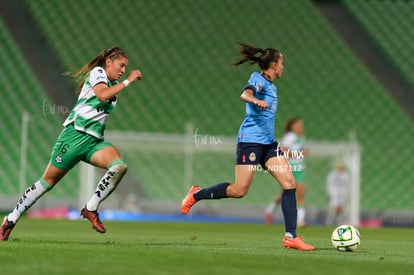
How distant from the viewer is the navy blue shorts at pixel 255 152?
853 cm

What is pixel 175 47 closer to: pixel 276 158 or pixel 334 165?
pixel 334 165

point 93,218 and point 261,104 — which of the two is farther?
point 93,218

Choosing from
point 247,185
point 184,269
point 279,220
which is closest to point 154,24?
point 279,220

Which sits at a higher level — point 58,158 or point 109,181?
point 58,158

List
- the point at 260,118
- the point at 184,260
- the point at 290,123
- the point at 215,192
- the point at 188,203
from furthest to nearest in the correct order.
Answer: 1. the point at 290,123
2. the point at 188,203
3. the point at 215,192
4. the point at 260,118
5. the point at 184,260

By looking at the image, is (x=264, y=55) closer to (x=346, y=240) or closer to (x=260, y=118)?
(x=260, y=118)

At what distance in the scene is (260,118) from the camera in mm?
8578

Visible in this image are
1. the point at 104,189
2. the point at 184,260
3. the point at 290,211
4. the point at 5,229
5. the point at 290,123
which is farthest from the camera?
the point at 290,123

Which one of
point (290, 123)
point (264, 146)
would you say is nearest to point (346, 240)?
point (264, 146)

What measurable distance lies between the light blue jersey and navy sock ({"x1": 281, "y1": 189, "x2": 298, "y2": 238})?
0.55m

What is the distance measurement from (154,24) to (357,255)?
53.4 feet

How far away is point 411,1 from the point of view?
83.3ft

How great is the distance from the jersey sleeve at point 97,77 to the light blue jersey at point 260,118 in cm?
140

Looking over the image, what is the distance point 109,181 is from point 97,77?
977mm
